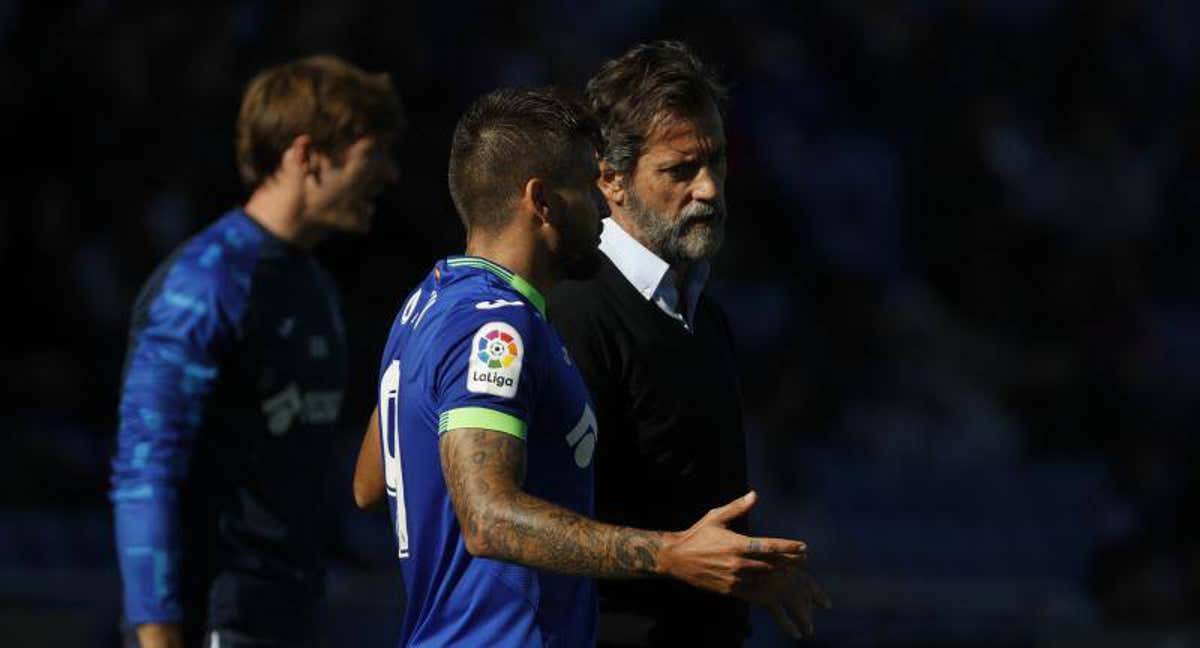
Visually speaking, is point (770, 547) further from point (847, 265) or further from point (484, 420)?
point (847, 265)

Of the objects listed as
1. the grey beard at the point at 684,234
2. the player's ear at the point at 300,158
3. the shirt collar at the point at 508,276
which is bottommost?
the shirt collar at the point at 508,276

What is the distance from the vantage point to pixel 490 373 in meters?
3.52

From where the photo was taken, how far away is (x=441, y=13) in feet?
36.9

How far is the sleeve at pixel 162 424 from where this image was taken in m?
5.11

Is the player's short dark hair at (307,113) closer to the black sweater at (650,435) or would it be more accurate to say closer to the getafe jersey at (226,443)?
the getafe jersey at (226,443)

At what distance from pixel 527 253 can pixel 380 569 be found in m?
5.60

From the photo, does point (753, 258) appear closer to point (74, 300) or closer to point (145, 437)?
point (74, 300)

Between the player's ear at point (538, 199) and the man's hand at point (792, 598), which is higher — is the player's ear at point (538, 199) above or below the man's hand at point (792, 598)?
above

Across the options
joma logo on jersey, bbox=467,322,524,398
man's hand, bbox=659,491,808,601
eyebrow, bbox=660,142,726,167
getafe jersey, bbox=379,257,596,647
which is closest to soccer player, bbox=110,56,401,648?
eyebrow, bbox=660,142,726,167

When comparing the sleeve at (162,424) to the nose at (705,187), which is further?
the sleeve at (162,424)

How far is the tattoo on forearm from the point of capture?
3.42 m

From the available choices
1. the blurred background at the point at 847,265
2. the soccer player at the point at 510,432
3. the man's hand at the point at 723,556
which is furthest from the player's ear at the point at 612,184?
the blurred background at the point at 847,265

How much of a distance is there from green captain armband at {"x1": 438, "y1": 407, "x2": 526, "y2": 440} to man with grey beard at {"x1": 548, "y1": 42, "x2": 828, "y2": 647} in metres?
0.78

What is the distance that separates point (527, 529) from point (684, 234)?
1321 mm
